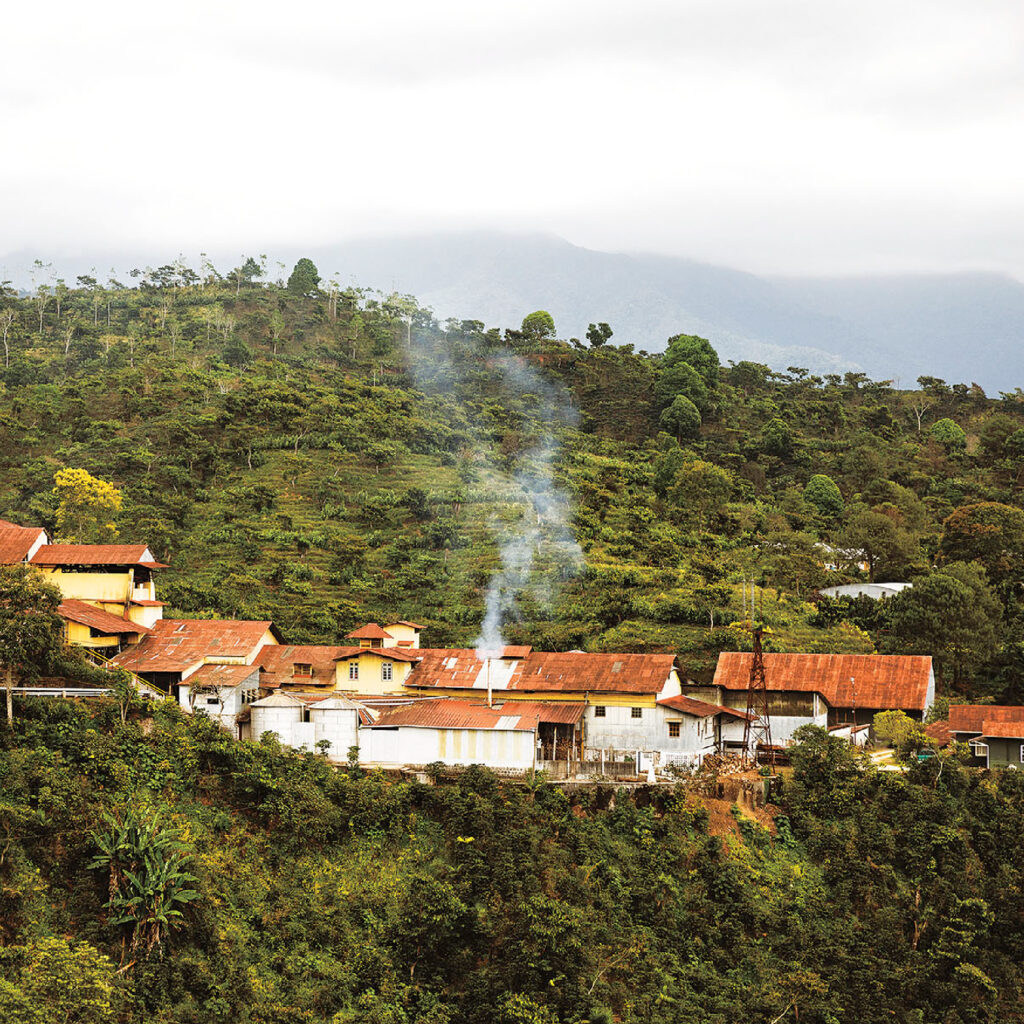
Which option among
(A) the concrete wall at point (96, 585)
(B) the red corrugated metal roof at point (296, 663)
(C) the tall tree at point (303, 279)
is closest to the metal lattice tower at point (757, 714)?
(B) the red corrugated metal roof at point (296, 663)

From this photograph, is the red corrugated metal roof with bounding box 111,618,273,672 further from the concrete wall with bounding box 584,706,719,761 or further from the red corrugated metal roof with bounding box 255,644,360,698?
the concrete wall with bounding box 584,706,719,761

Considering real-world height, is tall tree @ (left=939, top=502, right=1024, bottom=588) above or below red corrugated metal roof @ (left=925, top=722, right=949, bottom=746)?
above

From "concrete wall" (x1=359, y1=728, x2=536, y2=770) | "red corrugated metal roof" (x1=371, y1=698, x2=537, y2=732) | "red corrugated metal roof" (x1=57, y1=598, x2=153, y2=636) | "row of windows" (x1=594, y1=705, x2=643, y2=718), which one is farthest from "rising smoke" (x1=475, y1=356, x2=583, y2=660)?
"red corrugated metal roof" (x1=57, y1=598, x2=153, y2=636)

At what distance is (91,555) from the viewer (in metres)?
35.4

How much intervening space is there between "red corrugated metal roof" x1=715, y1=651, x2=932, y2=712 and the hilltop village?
45 mm

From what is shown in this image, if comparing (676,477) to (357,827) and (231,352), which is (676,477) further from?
(357,827)

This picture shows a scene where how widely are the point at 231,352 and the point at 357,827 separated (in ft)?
174

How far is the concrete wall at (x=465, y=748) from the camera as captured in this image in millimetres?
29656

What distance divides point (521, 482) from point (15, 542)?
2865 centimetres

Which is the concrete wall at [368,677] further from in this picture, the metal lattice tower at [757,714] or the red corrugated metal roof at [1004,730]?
the red corrugated metal roof at [1004,730]

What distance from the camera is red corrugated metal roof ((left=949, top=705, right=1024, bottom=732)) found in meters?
33.7

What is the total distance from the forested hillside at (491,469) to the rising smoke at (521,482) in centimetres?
27

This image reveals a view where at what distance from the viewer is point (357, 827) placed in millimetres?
27172

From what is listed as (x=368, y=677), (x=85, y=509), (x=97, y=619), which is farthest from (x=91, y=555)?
(x=85, y=509)
